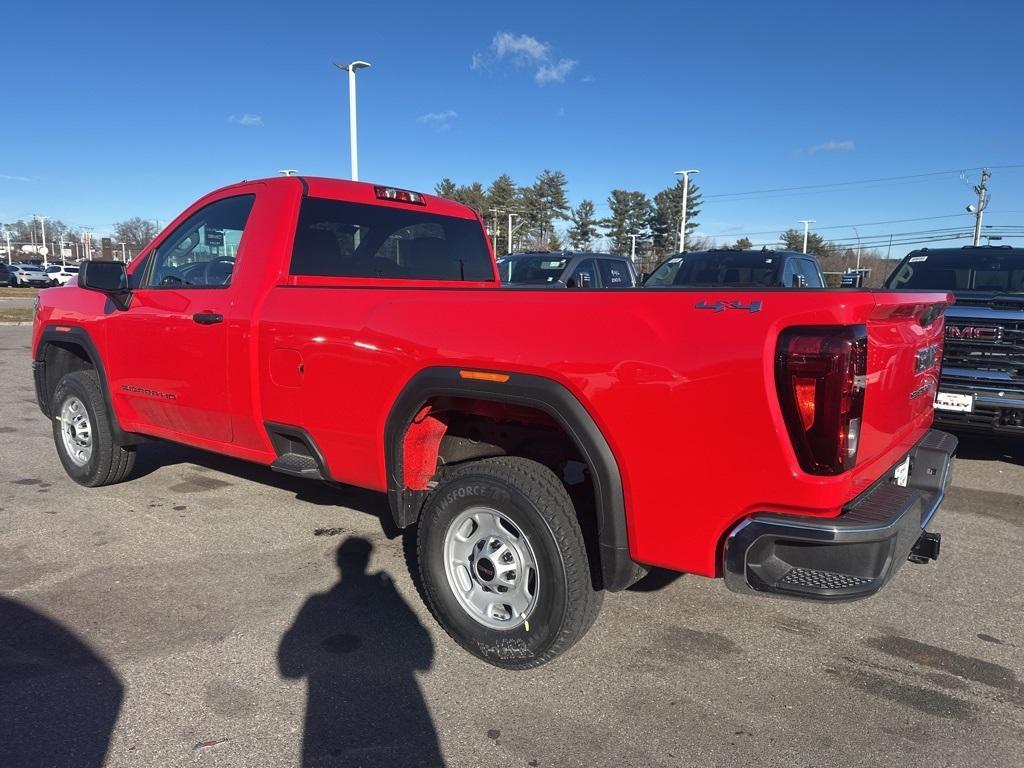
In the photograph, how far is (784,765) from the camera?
8.11 feet

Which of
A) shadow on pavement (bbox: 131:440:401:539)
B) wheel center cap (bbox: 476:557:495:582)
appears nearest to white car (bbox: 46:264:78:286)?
shadow on pavement (bbox: 131:440:401:539)

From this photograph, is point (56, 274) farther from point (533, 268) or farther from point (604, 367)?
point (604, 367)

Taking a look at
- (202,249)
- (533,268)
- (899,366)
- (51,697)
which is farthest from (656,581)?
(533,268)

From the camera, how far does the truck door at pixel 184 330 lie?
404 cm

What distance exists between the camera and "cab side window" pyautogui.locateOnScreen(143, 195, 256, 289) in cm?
Answer: 427

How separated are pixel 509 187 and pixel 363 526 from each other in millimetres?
71876

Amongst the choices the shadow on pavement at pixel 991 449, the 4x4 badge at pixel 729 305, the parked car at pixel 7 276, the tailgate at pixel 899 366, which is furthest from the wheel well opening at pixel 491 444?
the parked car at pixel 7 276

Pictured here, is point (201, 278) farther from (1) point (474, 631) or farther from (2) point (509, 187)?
(2) point (509, 187)

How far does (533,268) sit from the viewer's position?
14117 mm

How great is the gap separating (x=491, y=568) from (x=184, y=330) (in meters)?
2.40

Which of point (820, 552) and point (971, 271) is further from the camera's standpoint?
point (971, 271)

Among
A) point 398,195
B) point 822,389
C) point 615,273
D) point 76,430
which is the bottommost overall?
point 76,430

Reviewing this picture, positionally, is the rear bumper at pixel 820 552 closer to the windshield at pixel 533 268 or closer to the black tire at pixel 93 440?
the black tire at pixel 93 440

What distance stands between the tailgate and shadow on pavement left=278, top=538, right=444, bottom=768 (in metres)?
1.88
